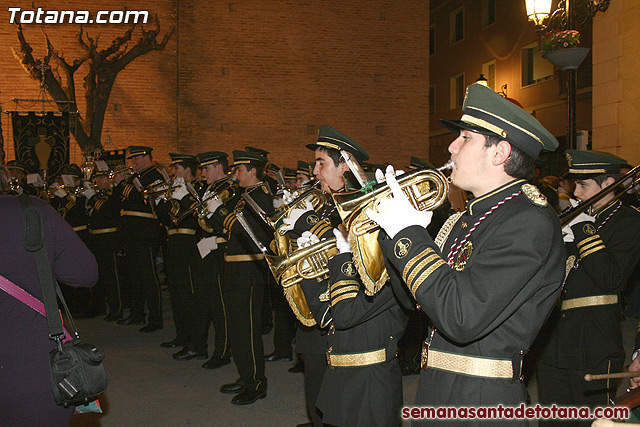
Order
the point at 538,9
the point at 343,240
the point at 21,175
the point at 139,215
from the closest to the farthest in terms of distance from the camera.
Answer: the point at 343,240
the point at 538,9
the point at 139,215
the point at 21,175

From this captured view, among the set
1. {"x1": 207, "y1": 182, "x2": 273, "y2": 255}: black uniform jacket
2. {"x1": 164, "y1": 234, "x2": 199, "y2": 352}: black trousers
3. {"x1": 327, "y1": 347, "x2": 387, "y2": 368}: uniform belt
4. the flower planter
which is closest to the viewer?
{"x1": 327, "y1": 347, "x2": 387, "y2": 368}: uniform belt

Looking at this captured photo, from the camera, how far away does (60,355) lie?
272cm

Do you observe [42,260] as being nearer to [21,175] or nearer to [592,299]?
[592,299]

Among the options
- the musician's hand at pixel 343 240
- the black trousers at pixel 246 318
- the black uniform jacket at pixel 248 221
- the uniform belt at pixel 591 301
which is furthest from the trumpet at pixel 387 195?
the black trousers at pixel 246 318

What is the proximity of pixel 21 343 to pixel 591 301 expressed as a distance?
11.6 feet

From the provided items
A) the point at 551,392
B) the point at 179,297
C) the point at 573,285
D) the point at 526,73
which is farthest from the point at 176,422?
the point at 526,73

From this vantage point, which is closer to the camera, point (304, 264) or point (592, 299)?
point (304, 264)

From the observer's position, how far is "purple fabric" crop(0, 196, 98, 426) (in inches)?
105

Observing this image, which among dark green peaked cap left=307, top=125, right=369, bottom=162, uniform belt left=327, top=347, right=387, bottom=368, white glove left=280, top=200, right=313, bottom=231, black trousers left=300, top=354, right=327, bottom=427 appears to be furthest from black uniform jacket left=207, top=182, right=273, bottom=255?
uniform belt left=327, top=347, right=387, bottom=368

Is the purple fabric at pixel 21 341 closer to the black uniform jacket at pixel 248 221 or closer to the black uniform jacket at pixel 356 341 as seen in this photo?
the black uniform jacket at pixel 356 341

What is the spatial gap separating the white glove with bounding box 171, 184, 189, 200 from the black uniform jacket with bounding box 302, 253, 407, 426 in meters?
4.52

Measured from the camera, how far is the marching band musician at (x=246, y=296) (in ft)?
18.2

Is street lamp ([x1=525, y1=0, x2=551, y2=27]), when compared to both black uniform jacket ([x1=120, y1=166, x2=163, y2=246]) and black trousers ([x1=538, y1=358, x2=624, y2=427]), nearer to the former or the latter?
black trousers ([x1=538, y1=358, x2=624, y2=427])

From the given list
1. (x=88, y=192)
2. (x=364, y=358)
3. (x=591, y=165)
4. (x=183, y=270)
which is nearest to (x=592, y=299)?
(x=591, y=165)
